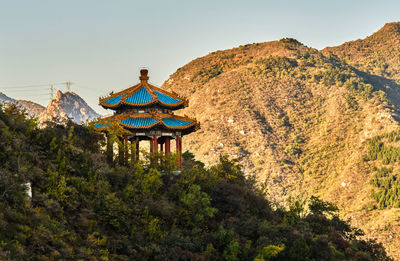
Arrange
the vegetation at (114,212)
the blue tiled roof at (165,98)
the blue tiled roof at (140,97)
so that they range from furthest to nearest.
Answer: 1. the blue tiled roof at (165,98)
2. the blue tiled roof at (140,97)
3. the vegetation at (114,212)

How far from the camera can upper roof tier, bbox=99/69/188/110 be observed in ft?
88.4

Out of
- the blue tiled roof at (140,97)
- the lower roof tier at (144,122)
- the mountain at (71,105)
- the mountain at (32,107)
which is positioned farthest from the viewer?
the mountain at (71,105)

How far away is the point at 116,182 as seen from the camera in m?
21.6

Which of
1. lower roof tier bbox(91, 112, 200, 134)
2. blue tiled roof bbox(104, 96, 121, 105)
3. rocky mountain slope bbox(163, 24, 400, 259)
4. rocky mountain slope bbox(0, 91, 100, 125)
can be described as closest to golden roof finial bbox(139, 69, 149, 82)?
blue tiled roof bbox(104, 96, 121, 105)

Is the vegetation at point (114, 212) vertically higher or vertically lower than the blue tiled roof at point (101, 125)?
lower

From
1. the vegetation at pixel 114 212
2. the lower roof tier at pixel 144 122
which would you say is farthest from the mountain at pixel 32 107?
the vegetation at pixel 114 212

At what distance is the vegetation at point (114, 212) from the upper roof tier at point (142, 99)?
13.1 feet

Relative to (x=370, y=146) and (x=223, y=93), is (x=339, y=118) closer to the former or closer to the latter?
(x=370, y=146)

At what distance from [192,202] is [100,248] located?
584 centimetres

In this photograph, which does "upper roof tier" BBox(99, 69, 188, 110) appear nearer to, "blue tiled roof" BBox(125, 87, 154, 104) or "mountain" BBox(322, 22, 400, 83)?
"blue tiled roof" BBox(125, 87, 154, 104)

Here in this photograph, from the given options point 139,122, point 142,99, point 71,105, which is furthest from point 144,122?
point 71,105

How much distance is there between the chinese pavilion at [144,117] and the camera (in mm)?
26172

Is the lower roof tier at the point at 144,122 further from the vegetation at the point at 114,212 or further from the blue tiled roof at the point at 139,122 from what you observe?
the vegetation at the point at 114,212

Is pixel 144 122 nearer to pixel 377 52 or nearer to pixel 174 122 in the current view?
pixel 174 122
